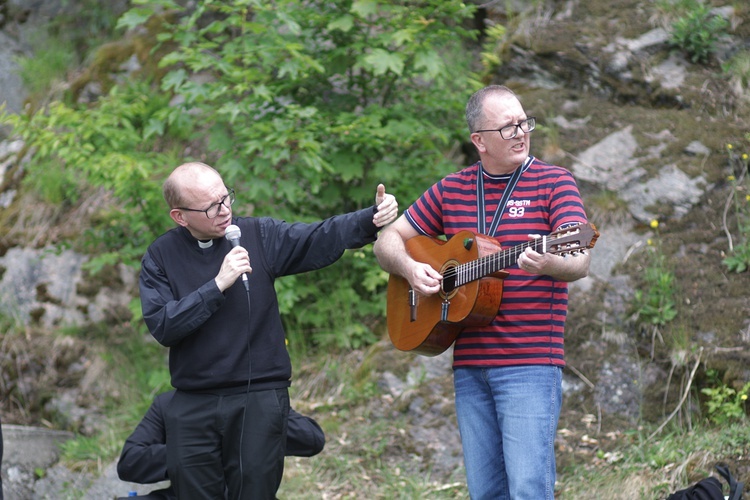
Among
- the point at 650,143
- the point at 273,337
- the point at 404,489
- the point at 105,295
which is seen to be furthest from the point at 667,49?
the point at 105,295

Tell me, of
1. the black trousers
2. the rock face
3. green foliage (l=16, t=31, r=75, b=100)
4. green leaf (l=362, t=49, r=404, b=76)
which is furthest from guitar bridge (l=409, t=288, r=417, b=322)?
green foliage (l=16, t=31, r=75, b=100)

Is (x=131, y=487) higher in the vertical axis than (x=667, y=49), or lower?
lower

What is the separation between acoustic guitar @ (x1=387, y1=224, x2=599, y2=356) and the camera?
2930 millimetres

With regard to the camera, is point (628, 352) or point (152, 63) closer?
point (628, 352)

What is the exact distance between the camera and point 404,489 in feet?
16.4

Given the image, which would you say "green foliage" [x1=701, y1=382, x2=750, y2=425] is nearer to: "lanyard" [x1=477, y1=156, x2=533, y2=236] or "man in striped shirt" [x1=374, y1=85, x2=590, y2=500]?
"man in striped shirt" [x1=374, y1=85, x2=590, y2=500]

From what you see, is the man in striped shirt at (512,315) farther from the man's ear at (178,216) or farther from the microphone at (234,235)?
the man's ear at (178,216)

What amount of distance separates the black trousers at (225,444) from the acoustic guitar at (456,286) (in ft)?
2.20

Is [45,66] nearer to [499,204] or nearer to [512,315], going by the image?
[499,204]

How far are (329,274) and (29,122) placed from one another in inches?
93.2

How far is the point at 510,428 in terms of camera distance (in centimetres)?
313

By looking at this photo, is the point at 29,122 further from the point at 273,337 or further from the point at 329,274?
the point at 273,337

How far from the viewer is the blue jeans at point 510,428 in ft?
10.1

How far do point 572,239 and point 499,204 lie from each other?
480 millimetres
